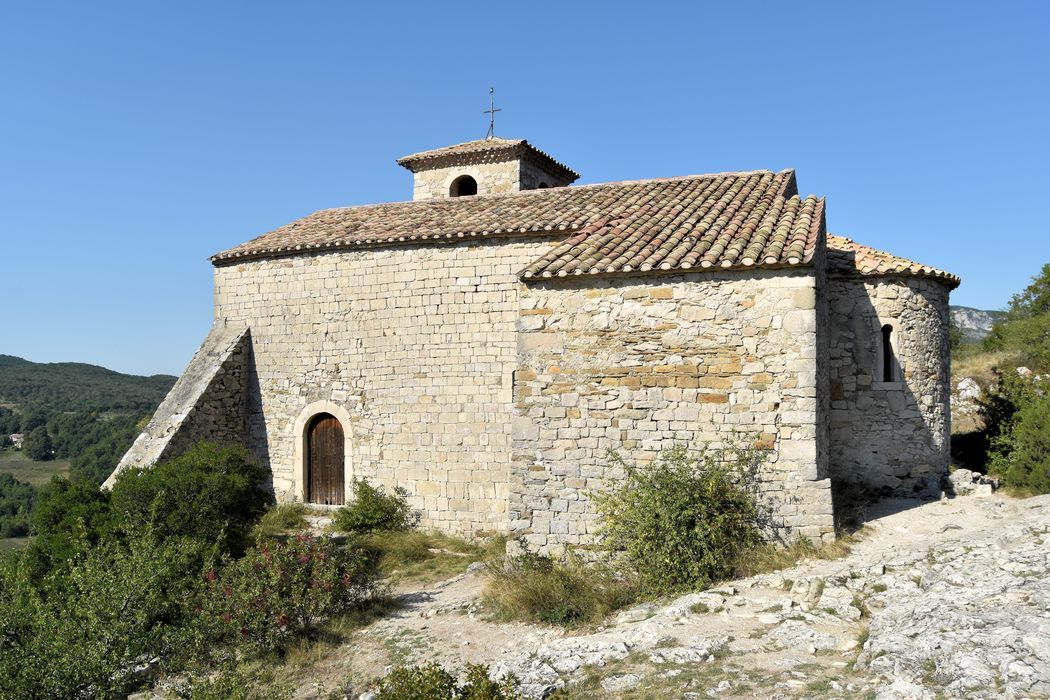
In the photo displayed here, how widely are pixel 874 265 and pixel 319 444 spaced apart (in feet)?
32.5

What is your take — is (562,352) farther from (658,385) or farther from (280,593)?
(280,593)

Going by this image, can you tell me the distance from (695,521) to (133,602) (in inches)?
237

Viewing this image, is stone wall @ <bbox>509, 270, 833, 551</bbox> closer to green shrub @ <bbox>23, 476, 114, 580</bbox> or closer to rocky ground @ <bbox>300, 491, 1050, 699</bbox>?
rocky ground @ <bbox>300, 491, 1050, 699</bbox>

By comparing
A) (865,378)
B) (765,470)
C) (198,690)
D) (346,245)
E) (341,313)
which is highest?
(346,245)

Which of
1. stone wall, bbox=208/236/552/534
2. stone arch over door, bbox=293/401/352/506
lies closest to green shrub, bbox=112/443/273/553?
stone arch over door, bbox=293/401/352/506

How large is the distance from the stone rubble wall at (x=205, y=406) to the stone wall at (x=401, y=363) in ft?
0.91

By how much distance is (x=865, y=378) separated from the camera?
10.5 m

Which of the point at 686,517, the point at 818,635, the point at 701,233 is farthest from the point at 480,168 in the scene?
the point at 818,635

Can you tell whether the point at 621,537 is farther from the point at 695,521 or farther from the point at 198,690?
the point at 198,690

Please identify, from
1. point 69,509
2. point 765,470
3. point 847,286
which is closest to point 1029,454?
point 847,286

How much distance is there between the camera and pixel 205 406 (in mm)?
12961

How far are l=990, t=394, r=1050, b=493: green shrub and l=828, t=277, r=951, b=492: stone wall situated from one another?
116cm

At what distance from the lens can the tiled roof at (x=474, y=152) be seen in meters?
16.9

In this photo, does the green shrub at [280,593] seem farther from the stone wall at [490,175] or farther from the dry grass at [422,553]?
the stone wall at [490,175]
